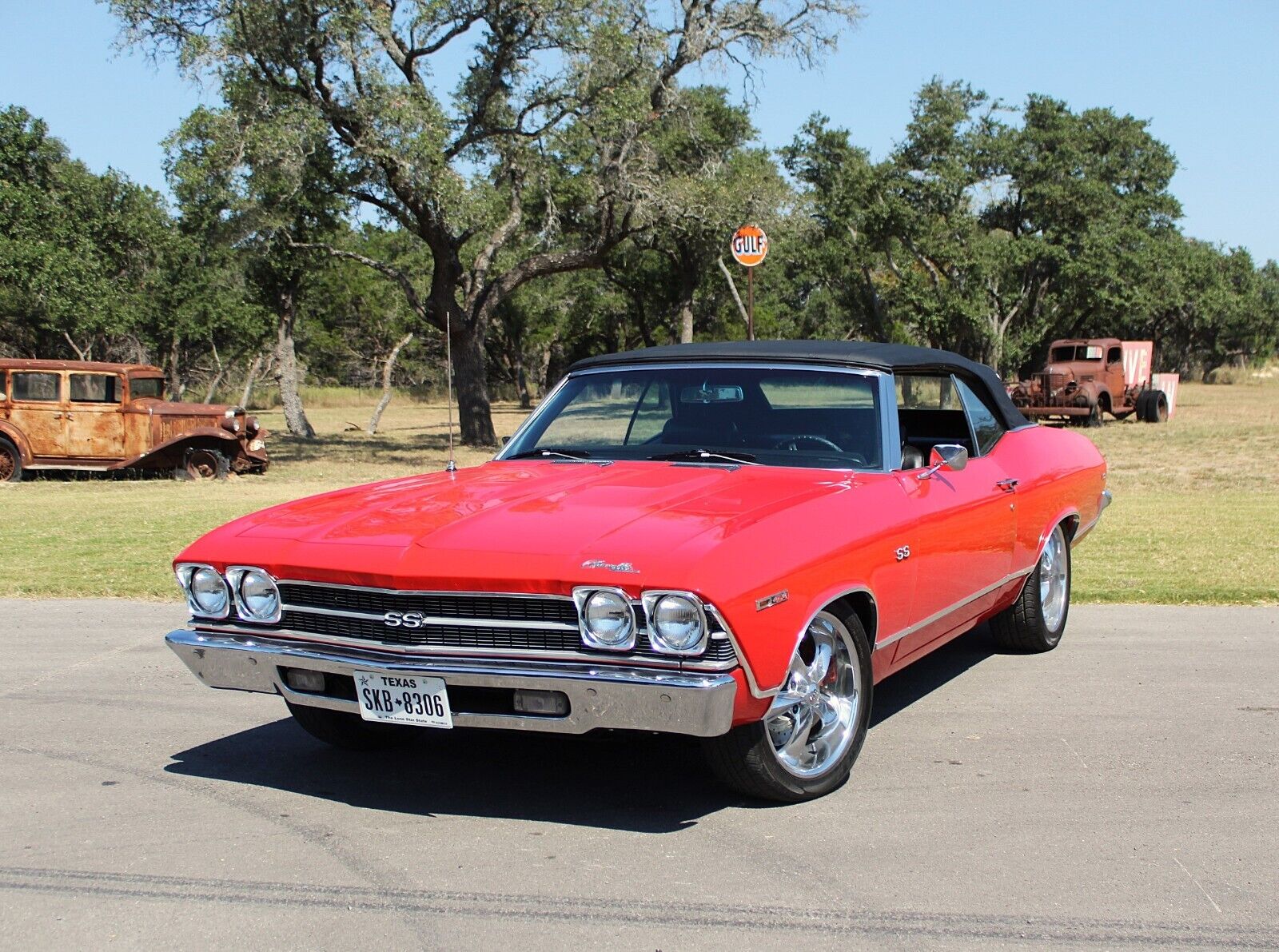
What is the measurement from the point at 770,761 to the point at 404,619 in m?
1.31

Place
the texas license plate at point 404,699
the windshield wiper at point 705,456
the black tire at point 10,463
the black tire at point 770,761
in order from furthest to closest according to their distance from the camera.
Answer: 1. the black tire at point 10,463
2. the windshield wiper at point 705,456
3. the black tire at point 770,761
4. the texas license plate at point 404,699

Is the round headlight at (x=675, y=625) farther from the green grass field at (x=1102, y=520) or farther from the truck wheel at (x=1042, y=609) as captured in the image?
the green grass field at (x=1102, y=520)

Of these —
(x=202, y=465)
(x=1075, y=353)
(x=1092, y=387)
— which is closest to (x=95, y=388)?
(x=202, y=465)

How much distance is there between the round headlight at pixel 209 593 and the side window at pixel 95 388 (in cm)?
1698

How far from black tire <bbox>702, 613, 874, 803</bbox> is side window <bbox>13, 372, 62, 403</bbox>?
18283mm

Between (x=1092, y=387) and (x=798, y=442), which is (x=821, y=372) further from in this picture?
(x=1092, y=387)

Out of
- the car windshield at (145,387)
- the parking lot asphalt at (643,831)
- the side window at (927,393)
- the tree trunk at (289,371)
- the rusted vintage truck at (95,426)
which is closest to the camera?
the parking lot asphalt at (643,831)

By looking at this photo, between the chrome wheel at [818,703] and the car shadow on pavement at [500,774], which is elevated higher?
the chrome wheel at [818,703]

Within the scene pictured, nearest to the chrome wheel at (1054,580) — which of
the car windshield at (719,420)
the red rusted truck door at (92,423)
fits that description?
the car windshield at (719,420)

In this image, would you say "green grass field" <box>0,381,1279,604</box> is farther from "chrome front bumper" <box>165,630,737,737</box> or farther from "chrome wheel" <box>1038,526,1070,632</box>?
"chrome front bumper" <box>165,630,737,737</box>

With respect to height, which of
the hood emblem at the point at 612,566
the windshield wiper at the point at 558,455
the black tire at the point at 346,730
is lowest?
the black tire at the point at 346,730

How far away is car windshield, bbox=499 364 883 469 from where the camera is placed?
18.1 ft

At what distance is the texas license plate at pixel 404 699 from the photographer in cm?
428

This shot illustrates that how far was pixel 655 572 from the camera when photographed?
402 centimetres
